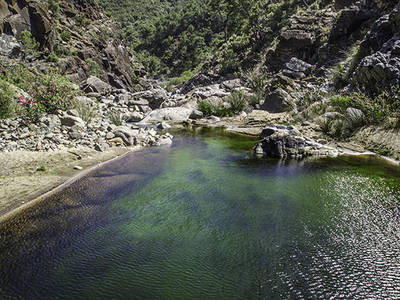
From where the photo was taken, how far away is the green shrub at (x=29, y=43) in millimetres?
28281

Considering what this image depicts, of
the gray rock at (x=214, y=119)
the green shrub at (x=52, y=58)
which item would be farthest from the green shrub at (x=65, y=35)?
the gray rock at (x=214, y=119)

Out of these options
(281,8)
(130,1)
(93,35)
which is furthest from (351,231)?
(130,1)

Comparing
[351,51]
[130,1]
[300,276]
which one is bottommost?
[300,276]

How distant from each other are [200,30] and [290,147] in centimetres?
7832

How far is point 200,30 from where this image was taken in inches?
3103

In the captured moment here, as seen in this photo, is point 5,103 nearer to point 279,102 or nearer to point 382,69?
point 279,102

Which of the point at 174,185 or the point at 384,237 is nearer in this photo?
the point at 384,237

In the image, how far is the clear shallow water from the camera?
3668 millimetres

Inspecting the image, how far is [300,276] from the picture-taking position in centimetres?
379

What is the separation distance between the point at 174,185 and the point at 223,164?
2612mm

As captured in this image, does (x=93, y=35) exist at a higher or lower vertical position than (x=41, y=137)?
higher

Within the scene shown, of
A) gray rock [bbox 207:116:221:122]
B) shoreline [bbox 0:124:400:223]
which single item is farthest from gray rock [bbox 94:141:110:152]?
gray rock [bbox 207:116:221:122]

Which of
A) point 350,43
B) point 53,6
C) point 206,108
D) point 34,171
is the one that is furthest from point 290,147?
point 53,6

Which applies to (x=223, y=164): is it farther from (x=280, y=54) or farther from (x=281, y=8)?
(x=281, y=8)
